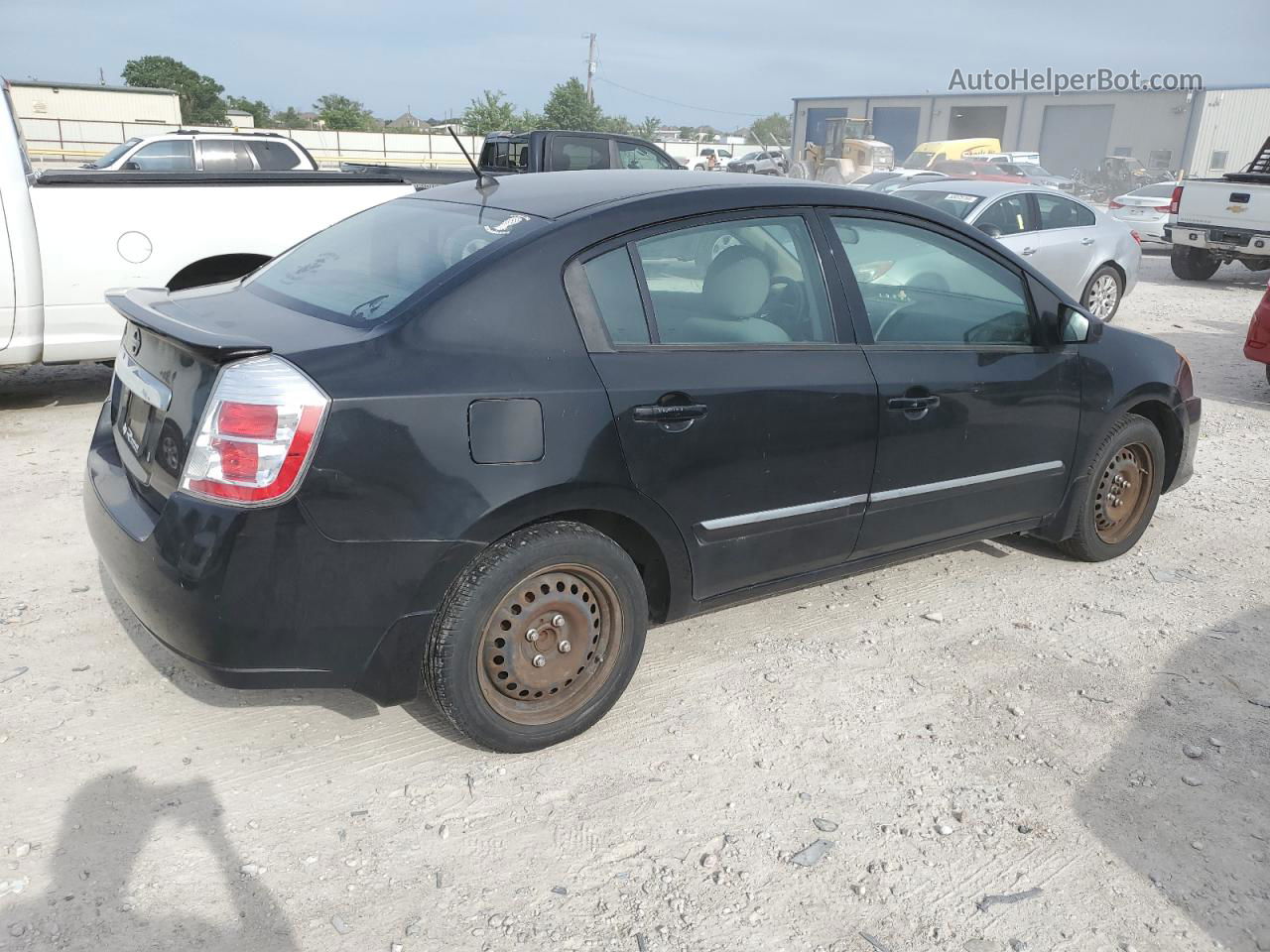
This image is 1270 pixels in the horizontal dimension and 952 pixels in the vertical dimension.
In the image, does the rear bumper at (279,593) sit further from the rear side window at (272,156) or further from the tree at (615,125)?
the tree at (615,125)

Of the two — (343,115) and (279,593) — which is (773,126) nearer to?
(343,115)

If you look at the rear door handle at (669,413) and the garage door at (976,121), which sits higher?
the garage door at (976,121)

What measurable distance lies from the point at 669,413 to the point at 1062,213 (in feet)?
30.0

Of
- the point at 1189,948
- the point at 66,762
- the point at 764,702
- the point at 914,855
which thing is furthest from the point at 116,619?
the point at 1189,948

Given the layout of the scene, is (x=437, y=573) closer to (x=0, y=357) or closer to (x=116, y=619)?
(x=116, y=619)

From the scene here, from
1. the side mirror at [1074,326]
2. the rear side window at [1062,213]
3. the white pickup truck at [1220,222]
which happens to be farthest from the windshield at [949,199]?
the white pickup truck at [1220,222]

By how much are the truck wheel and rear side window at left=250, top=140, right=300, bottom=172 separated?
43.3ft

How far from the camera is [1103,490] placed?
4.70m

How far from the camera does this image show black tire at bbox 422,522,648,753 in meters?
2.91

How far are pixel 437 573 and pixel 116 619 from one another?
5.96 ft

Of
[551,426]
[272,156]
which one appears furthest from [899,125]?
[551,426]

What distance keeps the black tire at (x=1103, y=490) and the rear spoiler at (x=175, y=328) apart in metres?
3.53

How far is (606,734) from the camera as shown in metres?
3.36

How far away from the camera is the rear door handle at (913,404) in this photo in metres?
3.69
